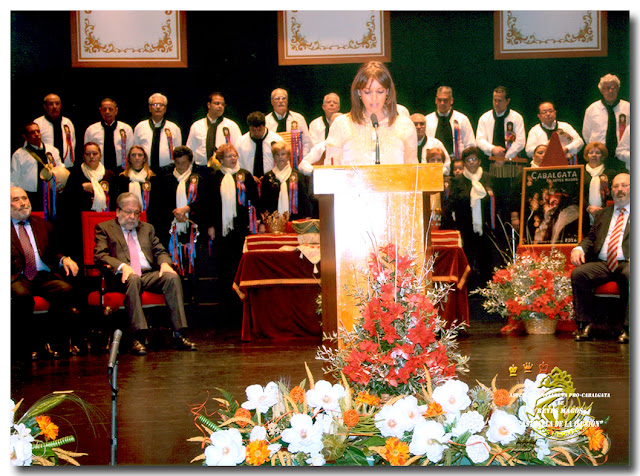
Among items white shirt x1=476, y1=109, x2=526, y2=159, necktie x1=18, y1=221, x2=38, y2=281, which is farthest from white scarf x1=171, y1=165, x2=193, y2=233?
white shirt x1=476, y1=109, x2=526, y2=159

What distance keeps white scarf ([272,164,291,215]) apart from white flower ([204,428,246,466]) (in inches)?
201

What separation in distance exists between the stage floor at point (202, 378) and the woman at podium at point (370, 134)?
1.07 meters

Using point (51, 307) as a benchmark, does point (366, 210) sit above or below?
above

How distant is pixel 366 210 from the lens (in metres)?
2.66

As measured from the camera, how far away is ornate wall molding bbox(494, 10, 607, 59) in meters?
6.97

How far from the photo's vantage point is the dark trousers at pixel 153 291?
4713mm

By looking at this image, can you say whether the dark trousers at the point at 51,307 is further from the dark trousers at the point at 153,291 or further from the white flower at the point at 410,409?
the white flower at the point at 410,409

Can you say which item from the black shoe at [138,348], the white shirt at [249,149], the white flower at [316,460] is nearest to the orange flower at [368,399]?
the white flower at [316,460]

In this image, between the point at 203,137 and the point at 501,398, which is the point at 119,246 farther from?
the point at 501,398

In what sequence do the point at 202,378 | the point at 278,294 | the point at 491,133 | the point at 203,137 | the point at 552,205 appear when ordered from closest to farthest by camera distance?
the point at 202,378
the point at 278,294
the point at 552,205
the point at 203,137
the point at 491,133

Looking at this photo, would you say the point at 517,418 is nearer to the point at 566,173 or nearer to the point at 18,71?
the point at 566,173

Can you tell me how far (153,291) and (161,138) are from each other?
282cm

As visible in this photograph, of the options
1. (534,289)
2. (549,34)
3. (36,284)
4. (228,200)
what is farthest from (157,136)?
(534,289)

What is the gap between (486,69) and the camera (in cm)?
746
